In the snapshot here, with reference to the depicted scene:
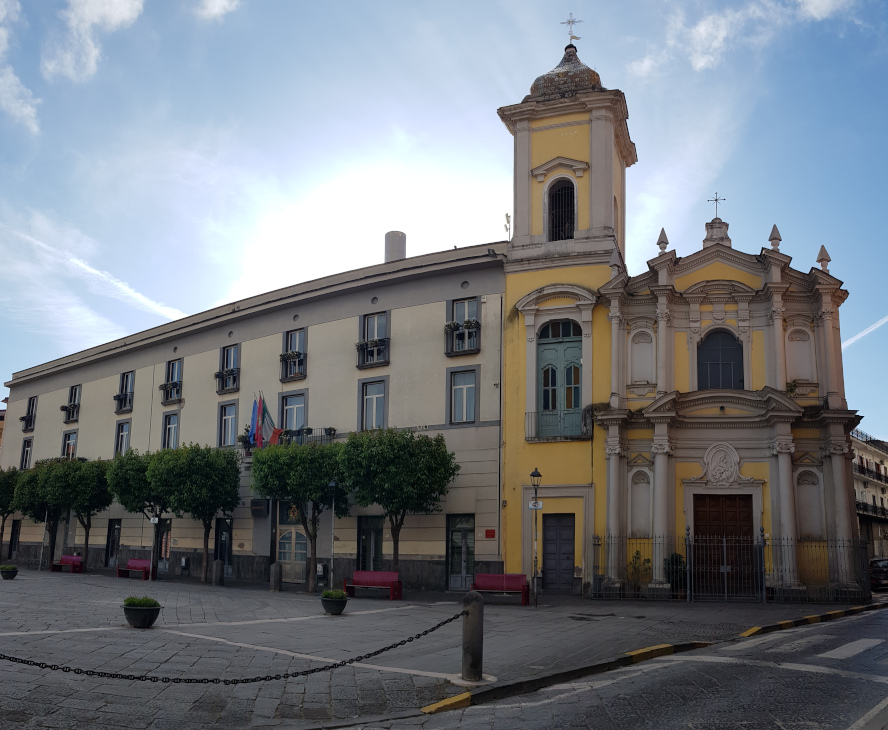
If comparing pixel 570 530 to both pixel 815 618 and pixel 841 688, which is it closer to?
pixel 815 618

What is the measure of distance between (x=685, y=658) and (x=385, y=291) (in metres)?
22.0

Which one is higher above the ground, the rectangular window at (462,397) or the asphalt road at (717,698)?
the rectangular window at (462,397)

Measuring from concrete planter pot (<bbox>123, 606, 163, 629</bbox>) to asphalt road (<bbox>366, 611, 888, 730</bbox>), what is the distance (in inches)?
303

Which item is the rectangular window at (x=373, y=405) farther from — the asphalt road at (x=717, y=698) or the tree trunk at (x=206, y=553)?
the asphalt road at (x=717, y=698)

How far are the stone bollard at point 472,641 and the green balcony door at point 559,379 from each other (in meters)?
17.1

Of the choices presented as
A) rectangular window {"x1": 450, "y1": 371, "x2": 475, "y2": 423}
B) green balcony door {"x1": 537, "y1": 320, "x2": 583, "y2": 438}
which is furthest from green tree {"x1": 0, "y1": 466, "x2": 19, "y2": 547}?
green balcony door {"x1": 537, "y1": 320, "x2": 583, "y2": 438}

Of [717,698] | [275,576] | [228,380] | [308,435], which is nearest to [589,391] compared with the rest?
[308,435]

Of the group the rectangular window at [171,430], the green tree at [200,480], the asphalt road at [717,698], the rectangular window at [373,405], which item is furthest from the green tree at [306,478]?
the asphalt road at [717,698]

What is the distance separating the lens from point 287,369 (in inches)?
1430

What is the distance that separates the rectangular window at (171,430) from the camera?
41.6 meters

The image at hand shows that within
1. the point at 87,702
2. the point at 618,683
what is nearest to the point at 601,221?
the point at 618,683

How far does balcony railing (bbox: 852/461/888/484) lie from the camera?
60.8 m

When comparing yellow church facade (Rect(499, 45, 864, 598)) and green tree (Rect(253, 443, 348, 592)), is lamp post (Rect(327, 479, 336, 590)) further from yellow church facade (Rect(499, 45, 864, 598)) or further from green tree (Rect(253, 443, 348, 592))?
yellow church facade (Rect(499, 45, 864, 598))

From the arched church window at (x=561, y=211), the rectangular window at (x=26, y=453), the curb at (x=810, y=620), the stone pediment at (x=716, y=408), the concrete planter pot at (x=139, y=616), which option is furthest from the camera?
the rectangular window at (x=26, y=453)
